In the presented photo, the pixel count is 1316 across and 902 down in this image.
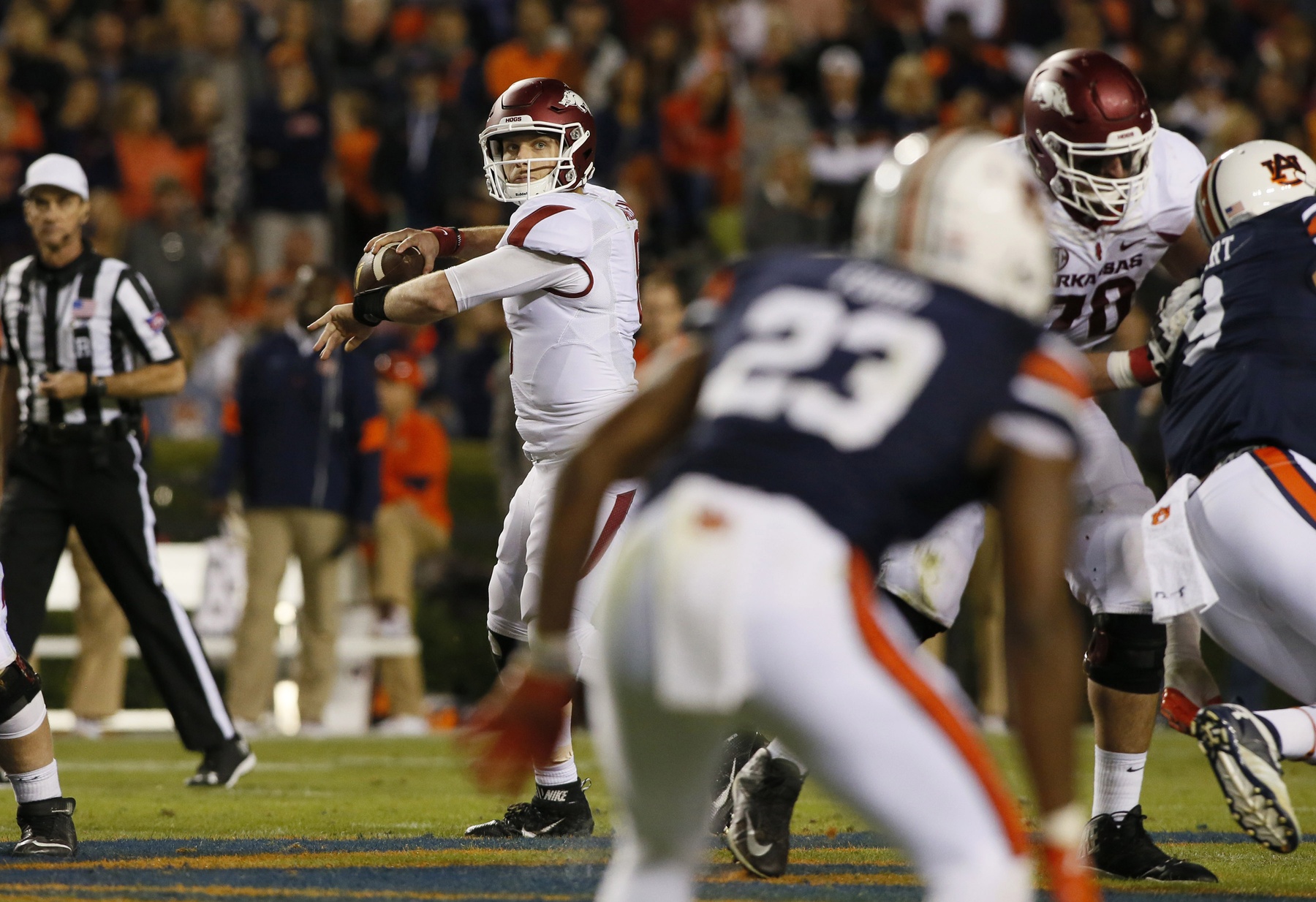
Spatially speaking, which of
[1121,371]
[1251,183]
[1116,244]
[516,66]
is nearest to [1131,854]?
[1121,371]

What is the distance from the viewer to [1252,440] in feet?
14.8

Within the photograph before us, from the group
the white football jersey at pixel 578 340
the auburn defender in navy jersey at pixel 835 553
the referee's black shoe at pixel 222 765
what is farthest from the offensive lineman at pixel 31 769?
the auburn defender in navy jersey at pixel 835 553

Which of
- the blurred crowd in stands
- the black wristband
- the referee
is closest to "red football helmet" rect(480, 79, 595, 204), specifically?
the black wristband

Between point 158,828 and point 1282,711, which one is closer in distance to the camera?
point 1282,711

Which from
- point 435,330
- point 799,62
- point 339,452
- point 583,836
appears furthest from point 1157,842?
point 799,62

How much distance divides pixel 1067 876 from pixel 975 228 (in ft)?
3.16

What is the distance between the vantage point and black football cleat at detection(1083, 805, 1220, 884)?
4586 millimetres

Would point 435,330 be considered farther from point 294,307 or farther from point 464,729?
point 464,729

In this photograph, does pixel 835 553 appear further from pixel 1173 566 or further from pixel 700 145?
pixel 700 145

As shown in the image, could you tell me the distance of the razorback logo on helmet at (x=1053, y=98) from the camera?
15.4ft

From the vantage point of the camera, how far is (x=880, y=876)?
4496 mm

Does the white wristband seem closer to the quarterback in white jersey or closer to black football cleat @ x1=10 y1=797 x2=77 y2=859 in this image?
the quarterback in white jersey

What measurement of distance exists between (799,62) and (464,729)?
11121mm

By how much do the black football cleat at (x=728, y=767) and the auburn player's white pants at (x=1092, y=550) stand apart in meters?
0.84
